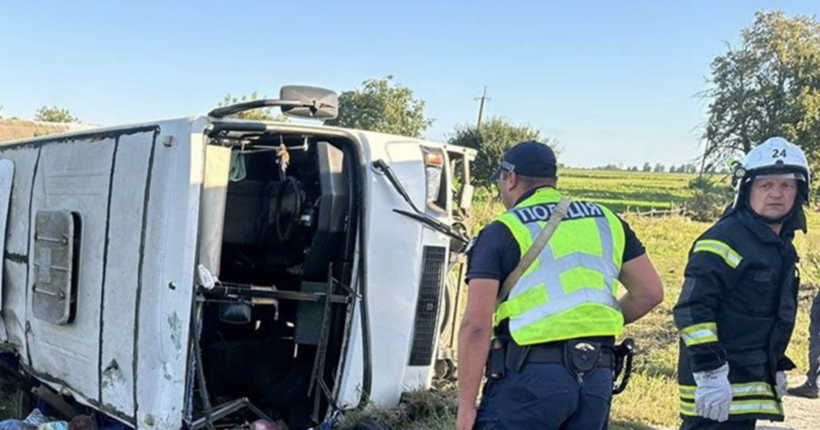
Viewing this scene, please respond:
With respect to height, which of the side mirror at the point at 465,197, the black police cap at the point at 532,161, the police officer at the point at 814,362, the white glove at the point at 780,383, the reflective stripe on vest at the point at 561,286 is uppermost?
the black police cap at the point at 532,161

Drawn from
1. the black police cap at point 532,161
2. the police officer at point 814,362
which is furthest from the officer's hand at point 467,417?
the police officer at point 814,362

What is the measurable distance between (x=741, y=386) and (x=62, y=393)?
3282mm

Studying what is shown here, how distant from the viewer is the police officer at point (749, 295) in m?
2.97

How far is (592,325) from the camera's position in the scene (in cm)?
260

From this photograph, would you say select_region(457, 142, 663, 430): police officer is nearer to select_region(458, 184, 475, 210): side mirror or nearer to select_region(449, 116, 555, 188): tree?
select_region(458, 184, 475, 210): side mirror

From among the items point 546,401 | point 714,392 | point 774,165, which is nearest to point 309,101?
point 546,401

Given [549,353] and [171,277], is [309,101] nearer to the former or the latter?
[171,277]

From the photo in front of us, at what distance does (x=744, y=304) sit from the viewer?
9.96ft

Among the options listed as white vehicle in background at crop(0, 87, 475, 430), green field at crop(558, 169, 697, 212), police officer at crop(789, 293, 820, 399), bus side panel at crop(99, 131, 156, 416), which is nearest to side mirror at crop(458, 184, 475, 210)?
white vehicle in background at crop(0, 87, 475, 430)

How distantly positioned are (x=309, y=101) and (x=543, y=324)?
5.39ft

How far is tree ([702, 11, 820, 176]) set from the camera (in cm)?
3128

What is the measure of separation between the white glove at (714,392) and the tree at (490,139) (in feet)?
88.0

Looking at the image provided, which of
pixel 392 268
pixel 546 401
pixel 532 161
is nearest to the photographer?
pixel 546 401

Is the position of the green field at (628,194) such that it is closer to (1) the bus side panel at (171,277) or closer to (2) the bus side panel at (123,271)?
(2) the bus side panel at (123,271)
